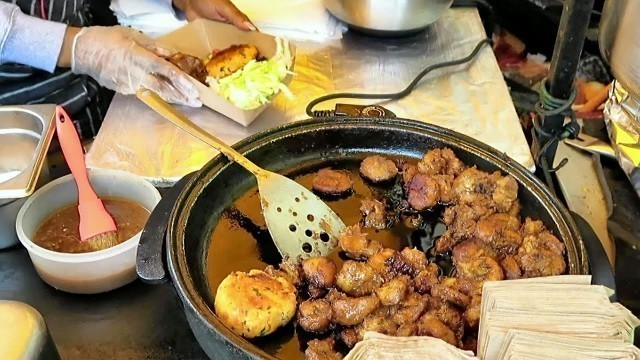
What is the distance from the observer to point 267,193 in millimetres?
1319

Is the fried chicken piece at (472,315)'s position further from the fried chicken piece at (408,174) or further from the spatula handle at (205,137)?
the spatula handle at (205,137)

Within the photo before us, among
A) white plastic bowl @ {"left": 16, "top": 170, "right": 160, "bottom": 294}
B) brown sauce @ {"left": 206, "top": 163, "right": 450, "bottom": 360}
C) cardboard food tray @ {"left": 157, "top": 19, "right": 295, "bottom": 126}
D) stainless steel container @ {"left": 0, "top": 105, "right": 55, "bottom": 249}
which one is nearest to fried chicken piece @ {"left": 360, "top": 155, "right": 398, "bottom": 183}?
brown sauce @ {"left": 206, "top": 163, "right": 450, "bottom": 360}

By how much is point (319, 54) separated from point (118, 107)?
0.71 meters

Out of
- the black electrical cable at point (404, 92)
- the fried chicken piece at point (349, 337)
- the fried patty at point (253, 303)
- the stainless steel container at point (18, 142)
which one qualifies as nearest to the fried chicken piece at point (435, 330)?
the fried chicken piece at point (349, 337)

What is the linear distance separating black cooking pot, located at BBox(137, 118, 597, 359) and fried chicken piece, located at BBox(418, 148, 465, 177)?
35 mm

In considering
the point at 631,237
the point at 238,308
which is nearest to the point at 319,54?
the point at 631,237

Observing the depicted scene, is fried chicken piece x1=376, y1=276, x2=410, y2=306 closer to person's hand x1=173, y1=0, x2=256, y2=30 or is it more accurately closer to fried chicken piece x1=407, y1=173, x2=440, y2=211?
fried chicken piece x1=407, y1=173, x2=440, y2=211

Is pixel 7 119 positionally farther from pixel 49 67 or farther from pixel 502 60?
pixel 502 60

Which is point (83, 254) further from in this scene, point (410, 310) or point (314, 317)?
point (410, 310)

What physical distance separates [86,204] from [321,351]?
64 centimetres

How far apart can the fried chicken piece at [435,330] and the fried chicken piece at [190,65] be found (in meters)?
1.08

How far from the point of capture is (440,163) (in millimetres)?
1401

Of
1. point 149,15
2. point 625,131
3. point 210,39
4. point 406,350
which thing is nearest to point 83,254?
point 406,350

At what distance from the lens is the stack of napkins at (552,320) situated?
88 cm
